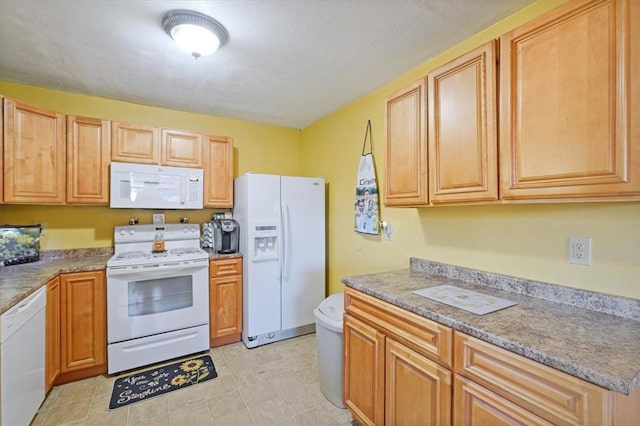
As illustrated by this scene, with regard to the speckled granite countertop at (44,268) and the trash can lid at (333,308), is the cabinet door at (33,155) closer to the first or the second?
the speckled granite countertop at (44,268)

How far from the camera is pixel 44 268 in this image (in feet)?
7.36

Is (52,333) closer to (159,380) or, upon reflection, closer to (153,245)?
(159,380)

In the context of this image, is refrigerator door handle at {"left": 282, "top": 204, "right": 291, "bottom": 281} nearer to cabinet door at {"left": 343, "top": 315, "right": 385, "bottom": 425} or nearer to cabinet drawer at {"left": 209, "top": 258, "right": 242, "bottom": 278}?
cabinet drawer at {"left": 209, "top": 258, "right": 242, "bottom": 278}

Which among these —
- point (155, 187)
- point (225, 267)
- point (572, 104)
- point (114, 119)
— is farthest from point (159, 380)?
point (572, 104)

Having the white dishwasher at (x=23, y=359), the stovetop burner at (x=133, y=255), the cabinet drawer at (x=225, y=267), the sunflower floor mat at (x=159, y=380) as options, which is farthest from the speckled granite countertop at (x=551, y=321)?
the stovetop burner at (x=133, y=255)

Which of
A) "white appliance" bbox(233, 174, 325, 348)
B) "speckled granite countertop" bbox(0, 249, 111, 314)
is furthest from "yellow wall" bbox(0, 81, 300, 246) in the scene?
"white appliance" bbox(233, 174, 325, 348)

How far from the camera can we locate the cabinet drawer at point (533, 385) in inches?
33.2

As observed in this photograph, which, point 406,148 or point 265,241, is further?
point 265,241

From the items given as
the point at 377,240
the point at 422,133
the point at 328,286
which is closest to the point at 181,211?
the point at 328,286

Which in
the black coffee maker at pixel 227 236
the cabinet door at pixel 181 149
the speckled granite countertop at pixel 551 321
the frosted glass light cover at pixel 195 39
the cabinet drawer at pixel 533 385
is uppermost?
the frosted glass light cover at pixel 195 39

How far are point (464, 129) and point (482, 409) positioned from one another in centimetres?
128

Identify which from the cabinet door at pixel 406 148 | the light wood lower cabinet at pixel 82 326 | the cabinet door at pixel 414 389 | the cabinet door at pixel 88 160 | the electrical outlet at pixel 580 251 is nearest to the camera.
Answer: the cabinet door at pixel 414 389

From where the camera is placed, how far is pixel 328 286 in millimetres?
3420

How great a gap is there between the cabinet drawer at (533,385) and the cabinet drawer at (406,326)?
6 cm
